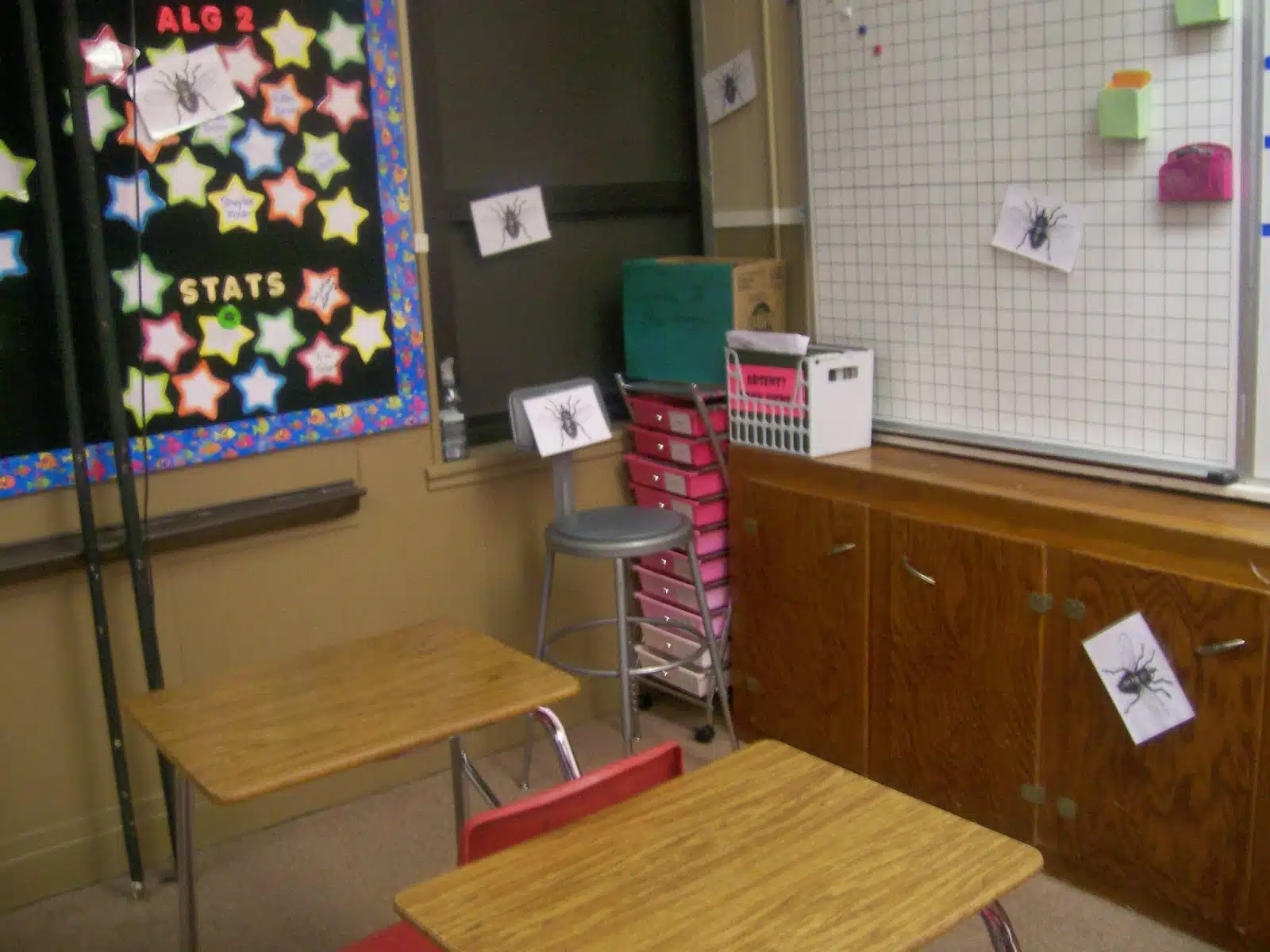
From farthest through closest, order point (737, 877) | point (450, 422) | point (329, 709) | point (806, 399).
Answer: point (450, 422) < point (806, 399) < point (329, 709) < point (737, 877)

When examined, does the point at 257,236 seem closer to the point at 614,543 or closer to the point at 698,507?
the point at 614,543

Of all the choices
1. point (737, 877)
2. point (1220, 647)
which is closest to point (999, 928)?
point (737, 877)

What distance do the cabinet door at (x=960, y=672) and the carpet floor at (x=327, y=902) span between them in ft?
0.74

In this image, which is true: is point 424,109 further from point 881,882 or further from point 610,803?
point 881,882

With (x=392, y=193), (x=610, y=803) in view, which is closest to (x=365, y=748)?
(x=610, y=803)

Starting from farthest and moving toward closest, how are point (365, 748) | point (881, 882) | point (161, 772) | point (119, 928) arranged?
1. point (161, 772)
2. point (119, 928)
3. point (365, 748)
4. point (881, 882)

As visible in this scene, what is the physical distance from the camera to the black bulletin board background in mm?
2641

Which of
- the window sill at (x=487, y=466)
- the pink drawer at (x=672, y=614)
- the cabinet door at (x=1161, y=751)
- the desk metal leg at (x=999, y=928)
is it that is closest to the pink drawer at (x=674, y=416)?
the window sill at (x=487, y=466)

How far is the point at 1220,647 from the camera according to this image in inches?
90.3

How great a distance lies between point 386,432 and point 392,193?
0.57 meters

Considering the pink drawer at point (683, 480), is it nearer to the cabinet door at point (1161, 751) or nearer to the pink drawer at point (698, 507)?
the pink drawer at point (698, 507)

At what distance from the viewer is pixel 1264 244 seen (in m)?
2.34

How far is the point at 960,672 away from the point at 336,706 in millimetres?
1392

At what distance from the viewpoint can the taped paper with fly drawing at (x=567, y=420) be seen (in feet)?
10.2
